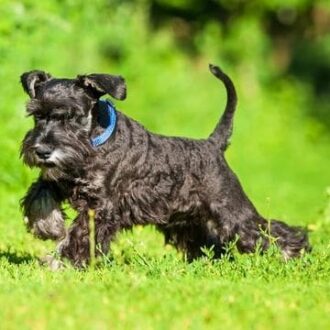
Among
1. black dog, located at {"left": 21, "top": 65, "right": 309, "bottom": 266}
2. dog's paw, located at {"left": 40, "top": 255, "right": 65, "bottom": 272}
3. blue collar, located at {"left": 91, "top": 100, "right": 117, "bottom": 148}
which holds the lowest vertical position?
dog's paw, located at {"left": 40, "top": 255, "right": 65, "bottom": 272}

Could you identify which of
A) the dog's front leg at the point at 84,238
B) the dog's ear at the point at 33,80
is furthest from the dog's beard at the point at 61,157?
the dog's ear at the point at 33,80

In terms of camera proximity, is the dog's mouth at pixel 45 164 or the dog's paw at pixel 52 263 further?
the dog's paw at pixel 52 263

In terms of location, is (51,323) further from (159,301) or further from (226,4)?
(226,4)

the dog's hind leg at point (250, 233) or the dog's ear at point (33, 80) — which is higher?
the dog's ear at point (33, 80)

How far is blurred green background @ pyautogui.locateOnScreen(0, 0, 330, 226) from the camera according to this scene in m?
12.7

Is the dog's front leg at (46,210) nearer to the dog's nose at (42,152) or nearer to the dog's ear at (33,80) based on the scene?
the dog's nose at (42,152)

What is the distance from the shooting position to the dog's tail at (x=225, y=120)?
807 centimetres

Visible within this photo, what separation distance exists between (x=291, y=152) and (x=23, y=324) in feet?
52.1

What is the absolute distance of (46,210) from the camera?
716 centimetres

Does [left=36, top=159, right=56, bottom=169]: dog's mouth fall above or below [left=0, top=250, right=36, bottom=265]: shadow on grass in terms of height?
above

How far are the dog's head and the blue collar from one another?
2.1 inches

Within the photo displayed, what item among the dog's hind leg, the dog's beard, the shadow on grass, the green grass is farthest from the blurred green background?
the dog's beard

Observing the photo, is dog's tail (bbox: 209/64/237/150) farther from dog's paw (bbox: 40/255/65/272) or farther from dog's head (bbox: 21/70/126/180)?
dog's paw (bbox: 40/255/65/272)

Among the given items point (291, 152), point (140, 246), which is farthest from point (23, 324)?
point (291, 152)
